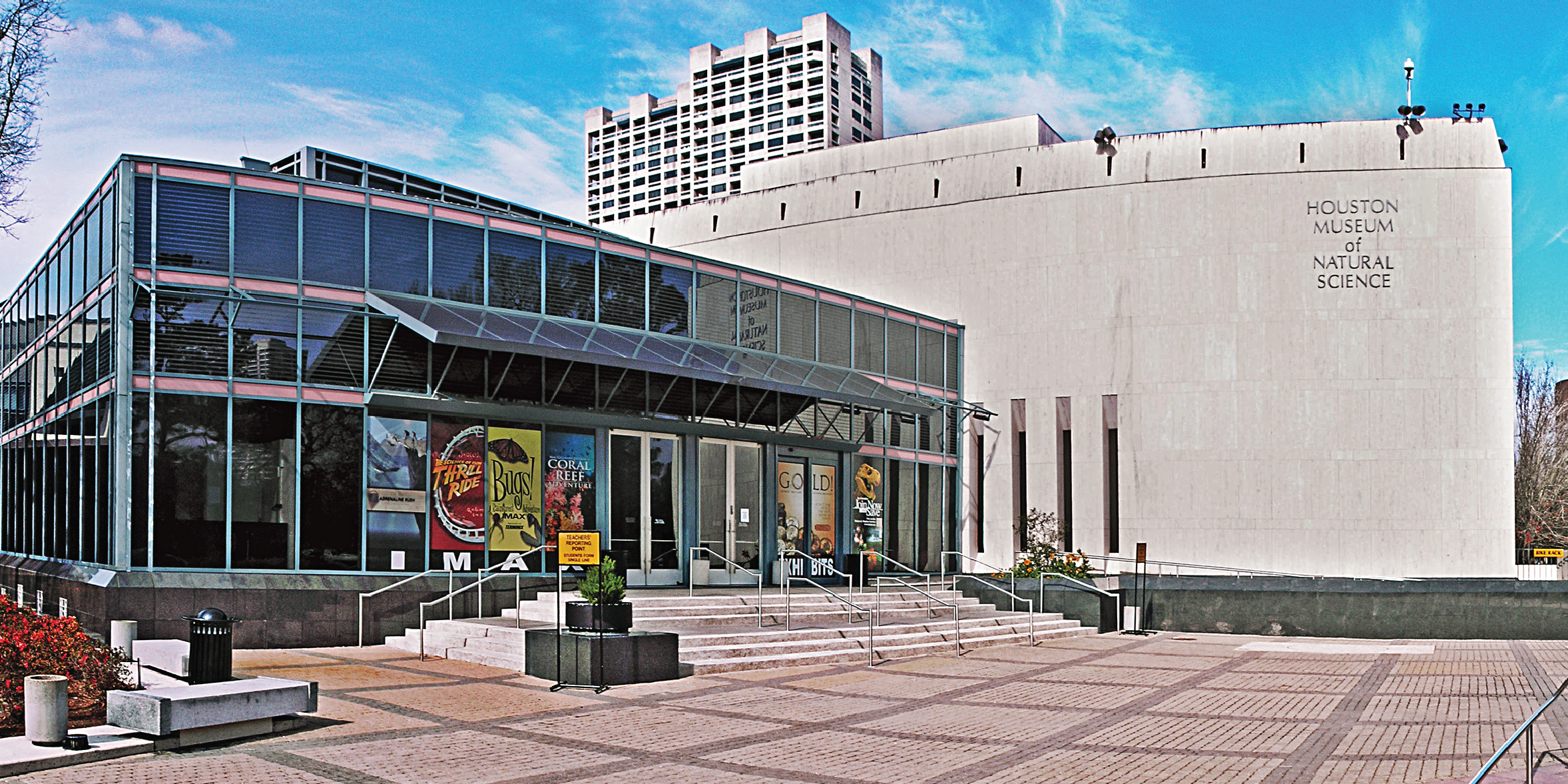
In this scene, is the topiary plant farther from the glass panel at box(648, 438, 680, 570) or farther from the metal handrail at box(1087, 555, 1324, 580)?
the metal handrail at box(1087, 555, 1324, 580)

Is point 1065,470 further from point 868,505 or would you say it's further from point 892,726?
point 892,726

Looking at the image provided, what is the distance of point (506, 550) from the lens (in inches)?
818

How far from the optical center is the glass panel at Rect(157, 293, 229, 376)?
18203 millimetres

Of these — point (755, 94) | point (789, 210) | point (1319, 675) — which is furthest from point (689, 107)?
point (1319, 675)

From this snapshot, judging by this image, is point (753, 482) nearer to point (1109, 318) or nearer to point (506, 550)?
point (506, 550)

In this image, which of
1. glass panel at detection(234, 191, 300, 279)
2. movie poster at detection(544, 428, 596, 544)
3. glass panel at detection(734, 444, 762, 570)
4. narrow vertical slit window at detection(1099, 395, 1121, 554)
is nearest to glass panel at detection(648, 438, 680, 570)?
movie poster at detection(544, 428, 596, 544)

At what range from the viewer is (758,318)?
26.8 m

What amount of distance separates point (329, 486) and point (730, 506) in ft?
26.7

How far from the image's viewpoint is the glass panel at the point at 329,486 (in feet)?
Result: 61.9

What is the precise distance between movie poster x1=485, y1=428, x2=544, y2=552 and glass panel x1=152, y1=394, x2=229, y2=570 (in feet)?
13.6

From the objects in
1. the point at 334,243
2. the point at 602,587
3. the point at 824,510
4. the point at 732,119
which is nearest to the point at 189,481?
the point at 334,243

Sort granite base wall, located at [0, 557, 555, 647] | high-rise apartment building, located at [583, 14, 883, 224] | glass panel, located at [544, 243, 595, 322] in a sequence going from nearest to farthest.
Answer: granite base wall, located at [0, 557, 555, 647] < glass panel, located at [544, 243, 595, 322] < high-rise apartment building, located at [583, 14, 883, 224]

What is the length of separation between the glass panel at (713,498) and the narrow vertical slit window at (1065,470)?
12.9 meters

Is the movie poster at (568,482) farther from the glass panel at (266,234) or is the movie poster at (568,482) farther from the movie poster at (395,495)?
the glass panel at (266,234)
